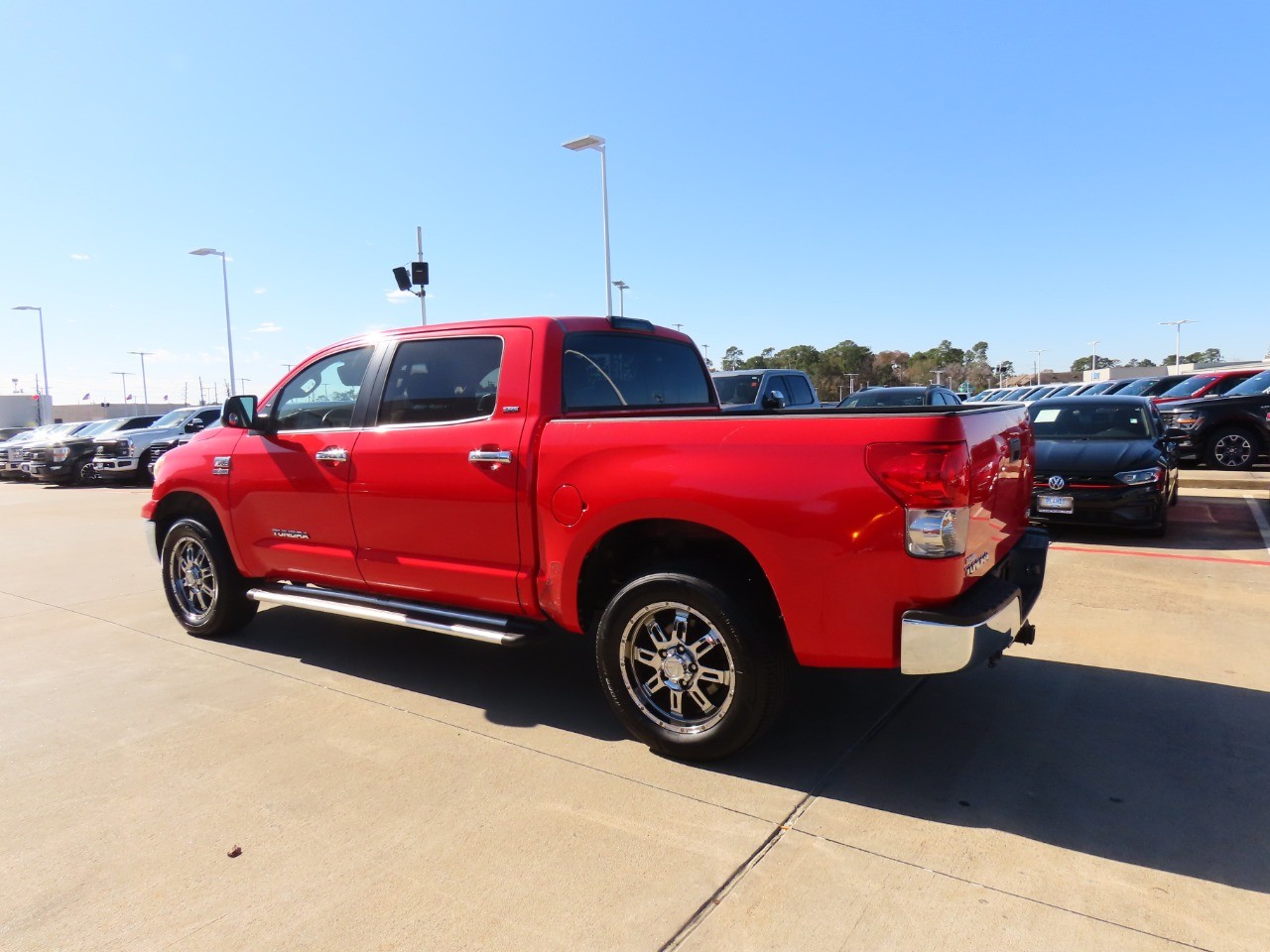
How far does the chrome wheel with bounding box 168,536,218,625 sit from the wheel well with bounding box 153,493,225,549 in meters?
0.15

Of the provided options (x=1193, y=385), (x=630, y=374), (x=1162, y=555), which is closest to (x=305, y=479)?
(x=630, y=374)

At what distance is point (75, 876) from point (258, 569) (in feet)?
8.36

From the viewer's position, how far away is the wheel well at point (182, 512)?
17.8 ft

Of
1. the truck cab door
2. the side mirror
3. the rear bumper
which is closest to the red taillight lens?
the rear bumper

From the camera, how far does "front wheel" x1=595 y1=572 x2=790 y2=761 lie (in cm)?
318

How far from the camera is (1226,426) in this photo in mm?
13523

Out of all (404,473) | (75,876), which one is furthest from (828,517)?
(75,876)

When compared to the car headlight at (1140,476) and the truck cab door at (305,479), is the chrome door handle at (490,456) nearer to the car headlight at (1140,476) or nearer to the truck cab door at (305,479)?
the truck cab door at (305,479)

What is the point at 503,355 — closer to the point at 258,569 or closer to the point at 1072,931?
the point at 258,569

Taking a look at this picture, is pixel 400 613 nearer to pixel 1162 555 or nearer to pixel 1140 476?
pixel 1162 555

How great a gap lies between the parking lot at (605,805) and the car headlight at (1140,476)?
3.02m

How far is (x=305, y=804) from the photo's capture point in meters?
3.15

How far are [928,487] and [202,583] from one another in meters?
4.82

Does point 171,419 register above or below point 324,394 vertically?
below
